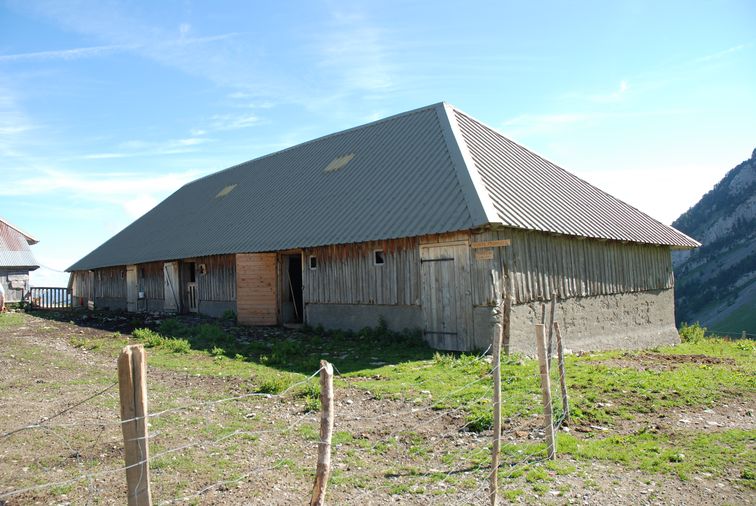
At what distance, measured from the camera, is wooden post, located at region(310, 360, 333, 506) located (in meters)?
4.11

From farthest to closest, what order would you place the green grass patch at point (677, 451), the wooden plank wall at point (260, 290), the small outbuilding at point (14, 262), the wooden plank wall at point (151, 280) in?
1. the small outbuilding at point (14, 262)
2. the wooden plank wall at point (151, 280)
3. the wooden plank wall at point (260, 290)
4. the green grass patch at point (677, 451)

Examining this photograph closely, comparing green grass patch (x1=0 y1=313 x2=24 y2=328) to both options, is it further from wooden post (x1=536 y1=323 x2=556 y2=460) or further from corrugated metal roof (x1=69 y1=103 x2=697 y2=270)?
wooden post (x1=536 y1=323 x2=556 y2=460)

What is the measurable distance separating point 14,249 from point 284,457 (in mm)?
37250

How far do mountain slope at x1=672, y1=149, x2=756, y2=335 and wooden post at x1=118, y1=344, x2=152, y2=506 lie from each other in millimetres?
66748

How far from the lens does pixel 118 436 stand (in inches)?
279

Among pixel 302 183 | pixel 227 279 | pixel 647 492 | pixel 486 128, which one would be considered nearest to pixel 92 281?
pixel 227 279

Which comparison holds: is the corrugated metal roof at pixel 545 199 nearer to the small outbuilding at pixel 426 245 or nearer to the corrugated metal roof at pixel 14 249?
the small outbuilding at pixel 426 245

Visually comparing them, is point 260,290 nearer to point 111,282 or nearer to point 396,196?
point 396,196

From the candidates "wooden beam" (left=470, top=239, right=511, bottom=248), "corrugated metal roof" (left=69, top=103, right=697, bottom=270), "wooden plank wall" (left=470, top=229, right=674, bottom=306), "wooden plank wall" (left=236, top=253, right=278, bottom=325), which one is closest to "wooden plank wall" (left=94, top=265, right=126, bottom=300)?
"corrugated metal roof" (left=69, top=103, right=697, bottom=270)

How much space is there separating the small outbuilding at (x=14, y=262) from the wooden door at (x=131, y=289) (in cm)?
1077

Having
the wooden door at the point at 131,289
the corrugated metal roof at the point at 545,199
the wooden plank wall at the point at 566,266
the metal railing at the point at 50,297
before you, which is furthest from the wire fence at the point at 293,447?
the metal railing at the point at 50,297

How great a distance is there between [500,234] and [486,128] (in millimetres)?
7799

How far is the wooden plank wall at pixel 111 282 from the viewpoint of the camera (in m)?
30.2

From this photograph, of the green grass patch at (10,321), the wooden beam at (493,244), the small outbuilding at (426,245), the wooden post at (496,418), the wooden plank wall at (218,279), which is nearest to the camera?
the wooden post at (496,418)
